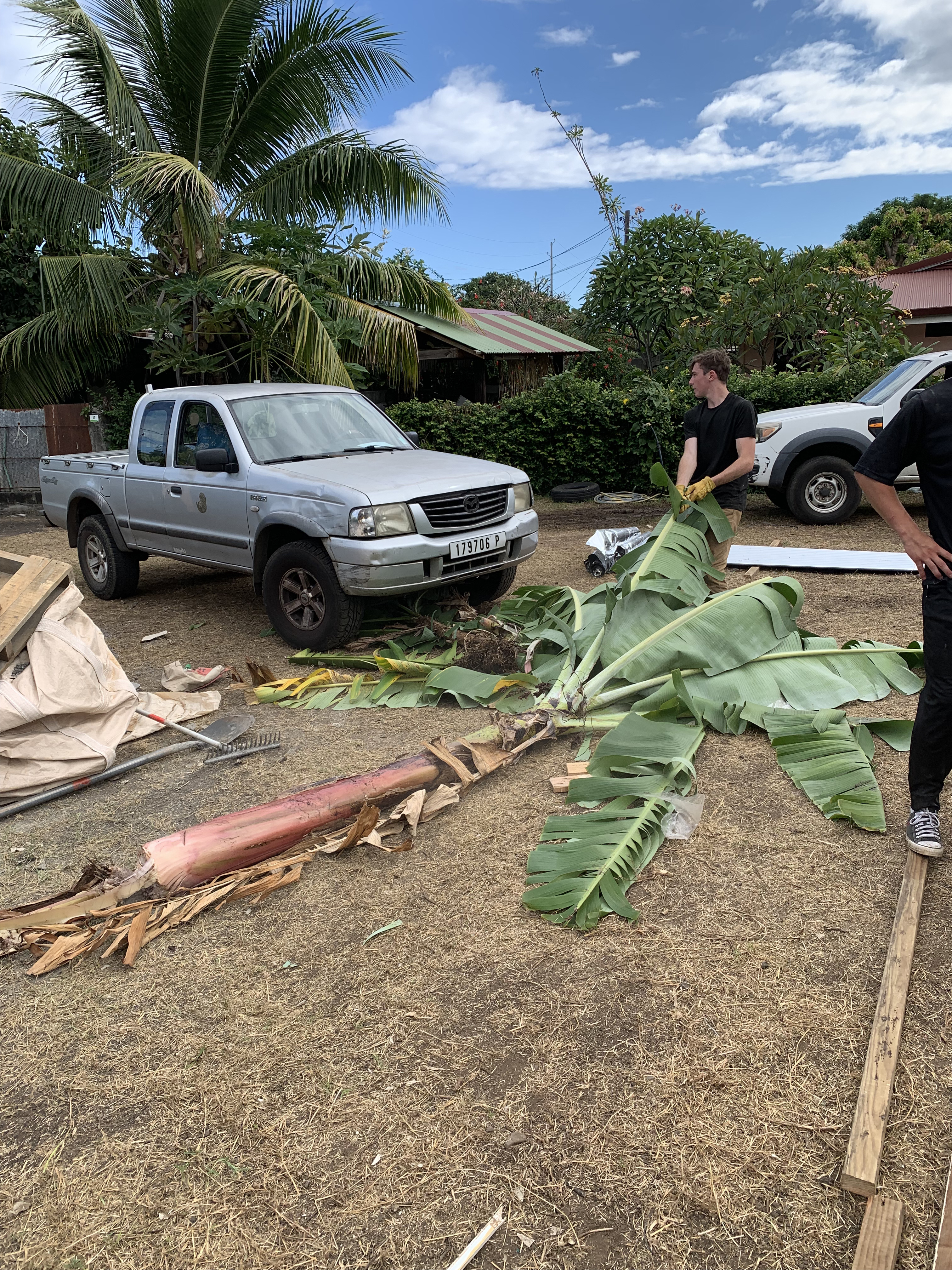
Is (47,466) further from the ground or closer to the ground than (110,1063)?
further from the ground

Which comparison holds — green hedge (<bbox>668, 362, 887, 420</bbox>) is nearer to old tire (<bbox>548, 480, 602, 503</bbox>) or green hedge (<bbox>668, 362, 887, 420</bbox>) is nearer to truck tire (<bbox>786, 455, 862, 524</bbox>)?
old tire (<bbox>548, 480, 602, 503</bbox>)

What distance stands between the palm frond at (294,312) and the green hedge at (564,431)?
2568 millimetres

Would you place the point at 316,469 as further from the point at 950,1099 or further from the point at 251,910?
the point at 950,1099

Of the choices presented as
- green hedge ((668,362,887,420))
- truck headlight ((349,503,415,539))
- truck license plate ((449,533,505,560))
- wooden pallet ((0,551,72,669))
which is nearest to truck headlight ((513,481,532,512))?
truck license plate ((449,533,505,560))

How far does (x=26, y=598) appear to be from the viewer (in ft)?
16.4

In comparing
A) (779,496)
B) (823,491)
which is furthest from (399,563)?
(779,496)

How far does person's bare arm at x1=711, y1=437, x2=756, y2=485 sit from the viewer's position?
5578mm

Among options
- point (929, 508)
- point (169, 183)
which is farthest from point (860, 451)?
point (169, 183)

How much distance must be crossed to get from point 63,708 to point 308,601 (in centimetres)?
209

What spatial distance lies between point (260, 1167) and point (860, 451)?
9.71 metres

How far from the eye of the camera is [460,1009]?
9.24ft

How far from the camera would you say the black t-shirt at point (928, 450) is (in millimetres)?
3096

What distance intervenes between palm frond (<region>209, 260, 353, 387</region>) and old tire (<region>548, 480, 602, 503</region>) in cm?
367

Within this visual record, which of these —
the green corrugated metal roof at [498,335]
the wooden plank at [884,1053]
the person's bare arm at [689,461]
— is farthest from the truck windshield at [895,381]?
the wooden plank at [884,1053]
